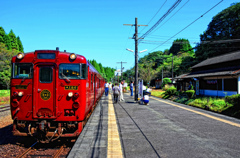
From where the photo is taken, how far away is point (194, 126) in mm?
7859

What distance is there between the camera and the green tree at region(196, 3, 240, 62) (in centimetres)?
3466

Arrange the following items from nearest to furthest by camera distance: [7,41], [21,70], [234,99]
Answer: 1. [21,70]
2. [234,99]
3. [7,41]

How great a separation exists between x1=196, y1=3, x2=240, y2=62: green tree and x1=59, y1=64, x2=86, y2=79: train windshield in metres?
32.5

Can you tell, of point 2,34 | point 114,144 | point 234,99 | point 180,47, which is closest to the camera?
point 114,144

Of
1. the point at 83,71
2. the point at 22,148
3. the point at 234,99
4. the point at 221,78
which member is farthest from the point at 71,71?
the point at 221,78

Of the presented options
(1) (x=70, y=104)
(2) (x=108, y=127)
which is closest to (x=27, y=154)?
(1) (x=70, y=104)

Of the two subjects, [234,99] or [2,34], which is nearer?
[234,99]

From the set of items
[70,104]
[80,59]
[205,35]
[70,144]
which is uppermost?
[205,35]

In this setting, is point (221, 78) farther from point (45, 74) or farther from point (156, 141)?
point (45, 74)

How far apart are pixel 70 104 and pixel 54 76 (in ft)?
3.29

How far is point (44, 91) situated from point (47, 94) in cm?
13

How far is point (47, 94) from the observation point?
241 inches

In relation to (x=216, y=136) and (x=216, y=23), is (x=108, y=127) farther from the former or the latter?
(x=216, y=23)

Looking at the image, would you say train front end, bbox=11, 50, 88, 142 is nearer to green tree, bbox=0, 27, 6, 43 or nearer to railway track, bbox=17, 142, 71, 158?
railway track, bbox=17, 142, 71, 158
